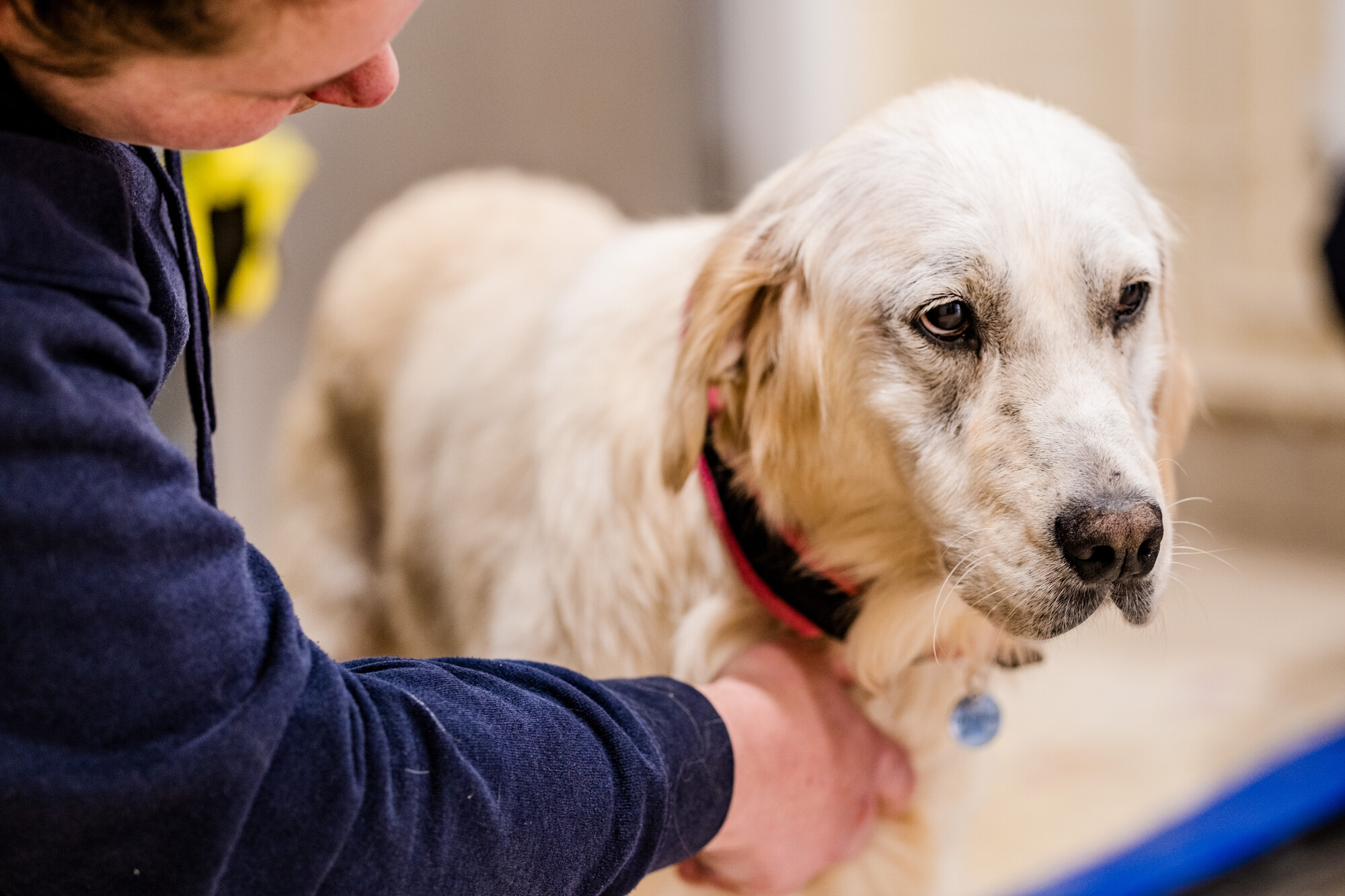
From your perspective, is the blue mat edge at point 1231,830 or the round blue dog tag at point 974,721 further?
the blue mat edge at point 1231,830

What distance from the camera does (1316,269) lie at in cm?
236

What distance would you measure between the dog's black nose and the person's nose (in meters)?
0.45

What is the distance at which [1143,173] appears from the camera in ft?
5.77

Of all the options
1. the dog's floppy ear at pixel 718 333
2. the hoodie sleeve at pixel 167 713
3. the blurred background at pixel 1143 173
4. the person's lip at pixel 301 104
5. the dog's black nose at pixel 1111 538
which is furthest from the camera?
the blurred background at pixel 1143 173

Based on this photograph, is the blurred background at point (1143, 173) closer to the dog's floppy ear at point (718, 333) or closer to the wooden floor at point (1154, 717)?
the wooden floor at point (1154, 717)

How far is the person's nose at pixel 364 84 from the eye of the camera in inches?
21.4

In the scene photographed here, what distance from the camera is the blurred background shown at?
1873 mm

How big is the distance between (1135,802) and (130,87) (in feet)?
5.43

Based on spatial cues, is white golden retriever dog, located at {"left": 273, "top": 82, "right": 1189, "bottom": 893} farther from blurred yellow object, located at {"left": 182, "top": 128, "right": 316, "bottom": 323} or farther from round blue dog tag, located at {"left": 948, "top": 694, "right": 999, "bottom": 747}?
blurred yellow object, located at {"left": 182, "top": 128, "right": 316, "bottom": 323}

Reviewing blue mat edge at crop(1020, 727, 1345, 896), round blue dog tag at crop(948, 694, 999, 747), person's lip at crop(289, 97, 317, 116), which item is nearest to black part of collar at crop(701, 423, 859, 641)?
round blue dog tag at crop(948, 694, 999, 747)

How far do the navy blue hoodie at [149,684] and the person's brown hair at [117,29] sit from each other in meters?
0.04

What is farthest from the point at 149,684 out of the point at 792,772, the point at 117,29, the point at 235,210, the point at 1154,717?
the point at 1154,717

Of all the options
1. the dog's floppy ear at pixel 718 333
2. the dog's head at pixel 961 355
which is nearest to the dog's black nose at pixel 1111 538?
the dog's head at pixel 961 355

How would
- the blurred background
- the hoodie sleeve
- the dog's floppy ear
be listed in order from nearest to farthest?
the hoodie sleeve < the dog's floppy ear < the blurred background
